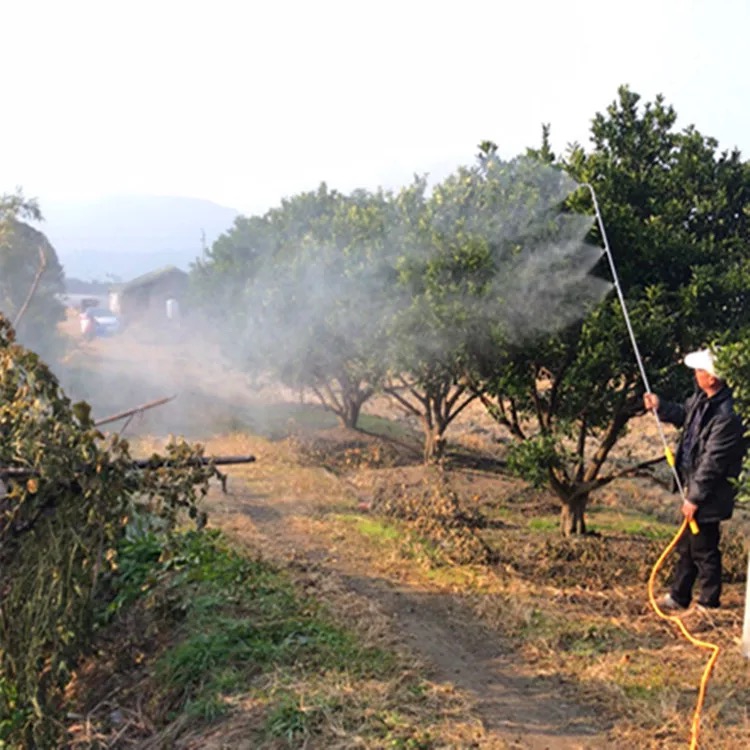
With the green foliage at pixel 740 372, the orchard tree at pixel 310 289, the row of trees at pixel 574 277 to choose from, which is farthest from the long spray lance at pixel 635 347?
the orchard tree at pixel 310 289

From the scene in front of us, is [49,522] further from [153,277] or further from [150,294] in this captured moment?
[153,277]

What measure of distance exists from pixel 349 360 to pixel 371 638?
868cm

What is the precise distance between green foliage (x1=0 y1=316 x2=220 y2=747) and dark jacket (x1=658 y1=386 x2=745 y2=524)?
3.70 m

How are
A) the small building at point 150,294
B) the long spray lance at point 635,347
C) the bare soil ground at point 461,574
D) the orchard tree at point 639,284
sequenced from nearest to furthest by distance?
the bare soil ground at point 461,574 → the long spray lance at point 635,347 → the orchard tree at point 639,284 → the small building at point 150,294

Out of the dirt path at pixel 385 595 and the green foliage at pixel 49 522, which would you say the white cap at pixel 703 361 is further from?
the green foliage at pixel 49 522

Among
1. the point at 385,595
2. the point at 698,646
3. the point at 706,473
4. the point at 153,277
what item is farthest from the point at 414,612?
the point at 153,277

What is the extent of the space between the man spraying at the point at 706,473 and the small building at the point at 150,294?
3601 cm

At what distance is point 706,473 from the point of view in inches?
243

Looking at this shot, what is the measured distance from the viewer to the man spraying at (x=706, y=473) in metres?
6.13

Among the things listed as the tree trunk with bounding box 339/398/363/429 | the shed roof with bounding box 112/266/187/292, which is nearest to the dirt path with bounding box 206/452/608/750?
the tree trunk with bounding box 339/398/363/429

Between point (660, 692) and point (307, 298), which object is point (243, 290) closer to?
point (307, 298)

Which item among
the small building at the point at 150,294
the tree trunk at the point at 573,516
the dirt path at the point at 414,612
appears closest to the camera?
the dirt path at the point at 414,612

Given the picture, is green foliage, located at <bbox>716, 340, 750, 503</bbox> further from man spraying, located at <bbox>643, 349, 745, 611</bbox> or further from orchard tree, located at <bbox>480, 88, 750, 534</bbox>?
orchard tree, located at <bbox>480, 88, 750, 534</bbox>

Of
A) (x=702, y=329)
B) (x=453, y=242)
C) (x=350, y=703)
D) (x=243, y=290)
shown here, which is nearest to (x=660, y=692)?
(x=350, y=703)
